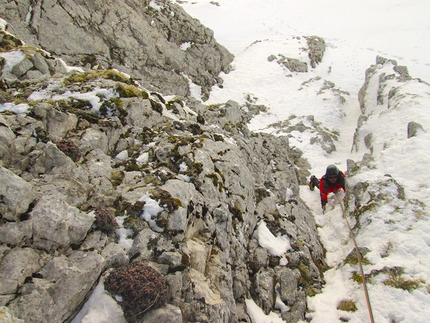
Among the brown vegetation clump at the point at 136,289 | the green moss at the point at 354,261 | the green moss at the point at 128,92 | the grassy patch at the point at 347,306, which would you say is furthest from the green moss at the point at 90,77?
the grassy patch at the point at 347,306

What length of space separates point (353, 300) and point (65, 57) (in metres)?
31.5

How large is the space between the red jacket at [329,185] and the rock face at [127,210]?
1.76 m

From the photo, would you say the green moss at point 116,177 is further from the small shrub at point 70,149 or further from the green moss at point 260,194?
the green moss at point 260,194

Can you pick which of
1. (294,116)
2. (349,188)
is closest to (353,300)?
(349,188)

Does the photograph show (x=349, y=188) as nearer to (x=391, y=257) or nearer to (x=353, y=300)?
(x=391, y=257)

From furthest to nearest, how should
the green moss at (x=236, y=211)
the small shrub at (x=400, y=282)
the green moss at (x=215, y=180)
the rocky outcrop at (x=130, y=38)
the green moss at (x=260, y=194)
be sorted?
the rocky outcrop at (x=130, y=38)
the green moss at (x=260, y=194)
the green moss at (x=236, y=211)
the green moss at (x=215, y=180)
the small shrub at (x=400, y=282)

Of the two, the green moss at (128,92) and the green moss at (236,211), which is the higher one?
the green moss at (128,92)

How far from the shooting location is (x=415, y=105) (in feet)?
75.6

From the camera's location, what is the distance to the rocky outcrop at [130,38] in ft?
83.1

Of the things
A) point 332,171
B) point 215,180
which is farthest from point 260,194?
point 332,171

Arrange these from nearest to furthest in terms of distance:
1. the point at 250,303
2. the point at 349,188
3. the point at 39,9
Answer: the point at 250,303, the point at 349,188, the point at 39,9

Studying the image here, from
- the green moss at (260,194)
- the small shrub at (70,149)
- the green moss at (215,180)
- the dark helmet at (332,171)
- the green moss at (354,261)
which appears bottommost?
the green moss at (354,261)

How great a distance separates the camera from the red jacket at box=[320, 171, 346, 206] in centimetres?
1617

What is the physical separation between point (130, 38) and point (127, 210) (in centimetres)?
3146
